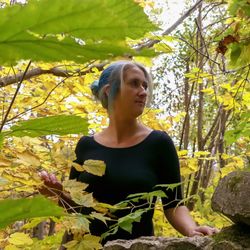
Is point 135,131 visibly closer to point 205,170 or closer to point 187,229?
point 187,229

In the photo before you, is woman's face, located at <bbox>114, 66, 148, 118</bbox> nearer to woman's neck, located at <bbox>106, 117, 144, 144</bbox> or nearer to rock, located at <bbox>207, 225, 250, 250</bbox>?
woman's neck, located at <bbox>106, 117, 144, 144</bbox>

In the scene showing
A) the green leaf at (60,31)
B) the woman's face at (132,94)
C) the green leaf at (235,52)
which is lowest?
the woman's face at (132,94)

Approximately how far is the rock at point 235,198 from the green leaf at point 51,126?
0.67 m

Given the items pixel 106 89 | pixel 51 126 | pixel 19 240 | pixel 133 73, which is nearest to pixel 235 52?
Answer: pixel 133 73

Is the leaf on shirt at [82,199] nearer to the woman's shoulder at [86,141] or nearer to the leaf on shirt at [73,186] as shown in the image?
the leaf on shirt at [73,186]

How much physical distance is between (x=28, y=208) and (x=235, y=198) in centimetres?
86

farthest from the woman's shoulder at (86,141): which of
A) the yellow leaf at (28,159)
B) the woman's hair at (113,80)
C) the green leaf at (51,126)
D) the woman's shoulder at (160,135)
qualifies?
the green leaf at (51,126)

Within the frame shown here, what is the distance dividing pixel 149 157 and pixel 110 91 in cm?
33

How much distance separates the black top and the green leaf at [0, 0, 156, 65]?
4.20ft

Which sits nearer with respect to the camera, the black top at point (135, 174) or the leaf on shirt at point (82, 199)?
the leaf on shirt at point (82, 199)

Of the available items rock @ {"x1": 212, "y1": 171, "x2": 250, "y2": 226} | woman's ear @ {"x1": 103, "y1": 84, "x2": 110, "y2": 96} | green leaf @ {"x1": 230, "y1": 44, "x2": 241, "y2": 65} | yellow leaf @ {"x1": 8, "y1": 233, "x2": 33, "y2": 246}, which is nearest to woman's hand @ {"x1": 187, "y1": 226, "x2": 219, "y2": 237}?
rock @ {"x1": 212, "y1": 171, "x2": 250, "y2": 226}

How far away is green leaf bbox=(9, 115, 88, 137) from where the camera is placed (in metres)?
0.33

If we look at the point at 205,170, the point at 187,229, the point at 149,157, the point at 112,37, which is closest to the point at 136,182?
the point at 149,157

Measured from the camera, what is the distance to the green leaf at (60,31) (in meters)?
0.17
